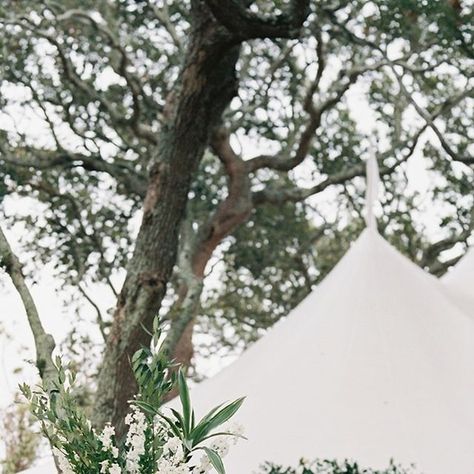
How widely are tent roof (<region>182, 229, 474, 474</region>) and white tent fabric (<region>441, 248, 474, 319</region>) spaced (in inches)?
13.2

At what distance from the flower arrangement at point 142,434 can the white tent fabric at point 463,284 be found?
3.53m

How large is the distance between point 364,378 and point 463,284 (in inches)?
65.0

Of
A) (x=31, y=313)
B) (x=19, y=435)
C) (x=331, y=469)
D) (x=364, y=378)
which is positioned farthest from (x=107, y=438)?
(x=19, y=435)

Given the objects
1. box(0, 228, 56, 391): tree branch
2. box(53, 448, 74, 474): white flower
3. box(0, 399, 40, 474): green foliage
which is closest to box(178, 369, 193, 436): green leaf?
box(53, 448, 74, 474): white flower

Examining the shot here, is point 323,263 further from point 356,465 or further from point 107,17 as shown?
point 356,465

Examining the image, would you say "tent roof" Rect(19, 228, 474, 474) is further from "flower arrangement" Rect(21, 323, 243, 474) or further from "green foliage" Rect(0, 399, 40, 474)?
"green foliage" Rect(0, 399, 40, 474)

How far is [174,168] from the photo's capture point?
16.0 ft

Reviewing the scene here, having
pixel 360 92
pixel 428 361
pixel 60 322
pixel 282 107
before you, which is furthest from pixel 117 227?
pixel 428 361

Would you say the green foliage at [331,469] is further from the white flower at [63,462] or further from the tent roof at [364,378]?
the white flower at [63,462]

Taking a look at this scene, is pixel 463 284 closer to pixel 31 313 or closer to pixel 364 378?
pixel 364 378

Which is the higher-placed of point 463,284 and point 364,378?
point 463,284

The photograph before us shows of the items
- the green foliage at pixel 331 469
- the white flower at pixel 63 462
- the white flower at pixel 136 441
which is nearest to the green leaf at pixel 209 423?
the white flower at pixel 136 441

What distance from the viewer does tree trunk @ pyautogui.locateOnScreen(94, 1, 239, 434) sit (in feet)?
15.1

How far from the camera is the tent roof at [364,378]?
4266mm
